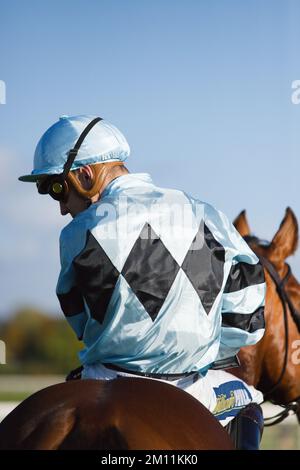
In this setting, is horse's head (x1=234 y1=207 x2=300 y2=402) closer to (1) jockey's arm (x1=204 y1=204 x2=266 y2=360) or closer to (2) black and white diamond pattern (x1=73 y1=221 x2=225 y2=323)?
(1) jockey's arm (x1=204 y1=204 x2=266 y2=360)

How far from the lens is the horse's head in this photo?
428 centimetres

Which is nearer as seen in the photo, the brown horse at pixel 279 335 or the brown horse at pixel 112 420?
the brown horse at pixel 112 420

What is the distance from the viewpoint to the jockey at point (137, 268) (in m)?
2.46

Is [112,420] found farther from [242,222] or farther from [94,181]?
[242,222]

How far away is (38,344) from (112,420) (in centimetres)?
2606

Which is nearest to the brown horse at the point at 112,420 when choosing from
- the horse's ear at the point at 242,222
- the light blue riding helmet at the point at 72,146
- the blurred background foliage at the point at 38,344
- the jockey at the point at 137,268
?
the jockey at the point at 137,268

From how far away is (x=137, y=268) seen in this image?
8.07 ft

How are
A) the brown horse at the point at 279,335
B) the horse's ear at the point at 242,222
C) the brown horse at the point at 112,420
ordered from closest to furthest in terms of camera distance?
the brown horse at the point at 112,420
the brown horse at the point at 279,335
the horse's ear at the point at 242,222

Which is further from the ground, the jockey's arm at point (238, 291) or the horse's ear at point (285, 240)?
the jockey's arm at point (238, 291)

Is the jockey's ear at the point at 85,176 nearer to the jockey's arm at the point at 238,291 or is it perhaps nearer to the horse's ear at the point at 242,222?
the jockey's arm at the point at 238,291

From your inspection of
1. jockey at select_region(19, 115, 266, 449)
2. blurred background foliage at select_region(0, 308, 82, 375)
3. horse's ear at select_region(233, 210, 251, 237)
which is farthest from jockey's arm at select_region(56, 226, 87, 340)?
blurred background foliage at select_region(0, 308, 82, 375)

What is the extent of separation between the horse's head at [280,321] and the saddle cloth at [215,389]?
3.96 ft
